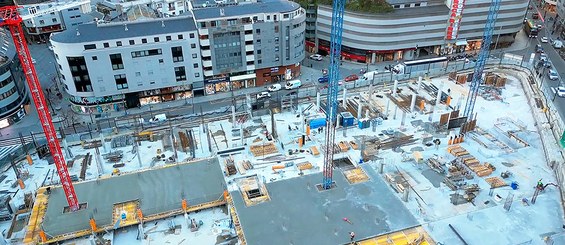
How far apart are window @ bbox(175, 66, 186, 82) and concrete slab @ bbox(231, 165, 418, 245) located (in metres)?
30.2

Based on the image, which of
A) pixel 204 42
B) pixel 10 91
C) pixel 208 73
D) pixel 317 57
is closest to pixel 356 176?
pixel 208 73

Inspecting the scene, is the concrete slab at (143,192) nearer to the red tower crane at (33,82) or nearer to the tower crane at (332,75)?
the red tower crane at (33,82)

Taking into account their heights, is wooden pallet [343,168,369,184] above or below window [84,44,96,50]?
below

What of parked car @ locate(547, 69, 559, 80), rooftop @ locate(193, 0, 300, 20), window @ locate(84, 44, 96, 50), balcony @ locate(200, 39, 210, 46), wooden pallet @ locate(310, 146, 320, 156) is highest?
rooftop @ locate(193, 0, 300, 20)

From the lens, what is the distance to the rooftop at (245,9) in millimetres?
68438

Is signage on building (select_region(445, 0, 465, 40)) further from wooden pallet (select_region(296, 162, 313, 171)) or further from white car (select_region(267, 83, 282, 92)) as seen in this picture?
wooden pallet (select_region(296, 162, 313, 171))

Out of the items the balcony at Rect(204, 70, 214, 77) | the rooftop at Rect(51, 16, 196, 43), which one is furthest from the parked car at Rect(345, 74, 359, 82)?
the rooftop at Rect(51, 16, 196, 43)

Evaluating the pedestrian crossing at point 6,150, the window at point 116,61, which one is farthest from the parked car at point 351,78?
the pedestrian crossing at point 6,150

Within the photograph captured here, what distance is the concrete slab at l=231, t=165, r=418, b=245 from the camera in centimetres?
4044

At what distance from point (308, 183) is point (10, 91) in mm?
48218

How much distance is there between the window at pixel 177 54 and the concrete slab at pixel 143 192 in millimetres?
23912

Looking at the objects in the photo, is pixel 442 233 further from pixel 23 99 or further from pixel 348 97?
pixel 23 99

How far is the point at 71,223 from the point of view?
41.6m

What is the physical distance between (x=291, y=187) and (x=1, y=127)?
4713 centimetres
